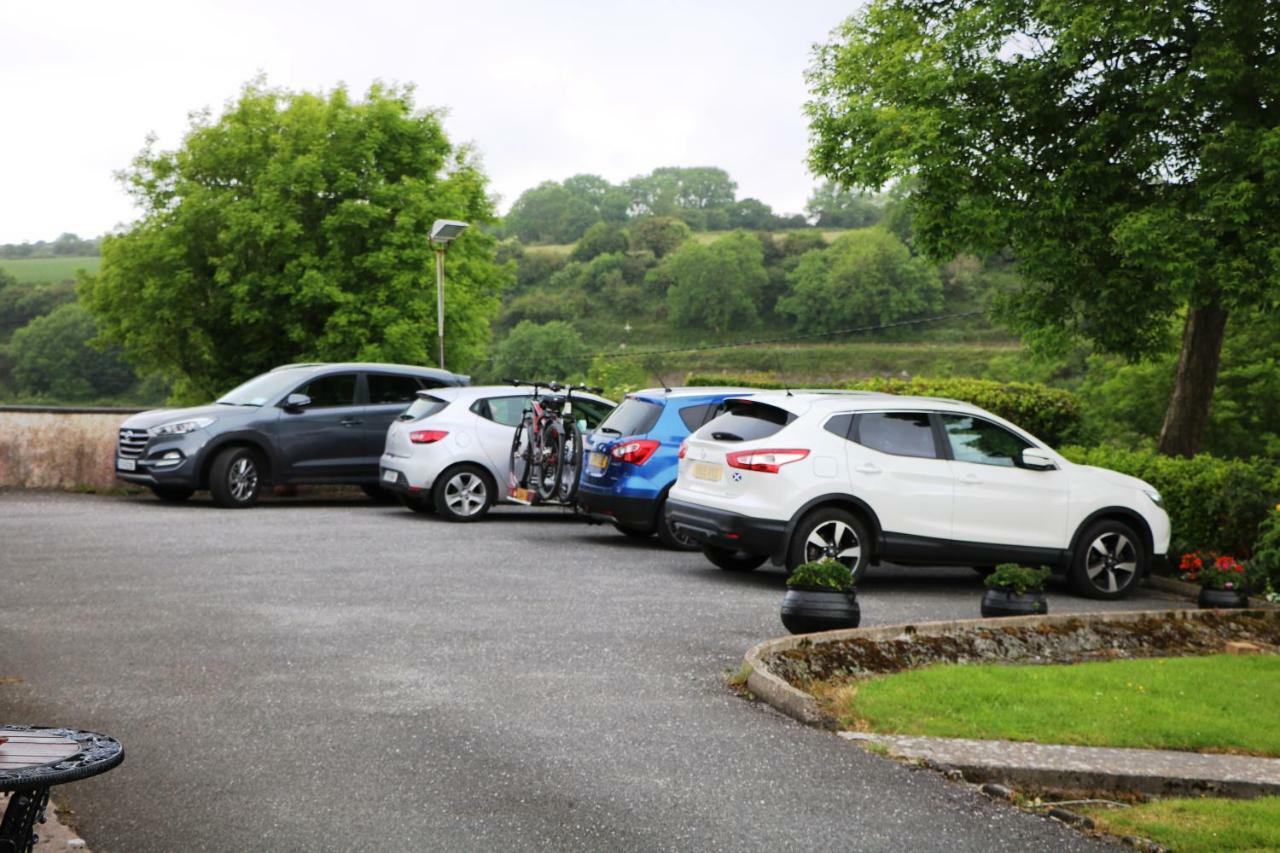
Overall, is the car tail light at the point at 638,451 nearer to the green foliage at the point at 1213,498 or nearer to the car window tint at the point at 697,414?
the car window tint at the point at 697,414

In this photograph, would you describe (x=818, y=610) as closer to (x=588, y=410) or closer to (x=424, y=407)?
(x=588, y=410)

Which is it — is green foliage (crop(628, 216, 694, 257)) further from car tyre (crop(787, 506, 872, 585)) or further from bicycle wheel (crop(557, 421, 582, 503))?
car tyre (crop(787, 506, 872, 585))

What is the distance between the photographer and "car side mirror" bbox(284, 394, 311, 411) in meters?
20.0

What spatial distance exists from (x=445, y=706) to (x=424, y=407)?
11140mm

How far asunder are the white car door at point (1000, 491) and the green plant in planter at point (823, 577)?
3767 millimetres

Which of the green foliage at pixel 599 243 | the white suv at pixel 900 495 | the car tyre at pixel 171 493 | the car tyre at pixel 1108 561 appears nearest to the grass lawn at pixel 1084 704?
the white suv at pixel 900 495

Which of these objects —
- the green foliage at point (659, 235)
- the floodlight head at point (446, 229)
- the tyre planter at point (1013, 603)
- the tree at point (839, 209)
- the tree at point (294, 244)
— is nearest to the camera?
the tyre planter at point (1013, 603)

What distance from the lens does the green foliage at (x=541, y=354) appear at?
10150 cm

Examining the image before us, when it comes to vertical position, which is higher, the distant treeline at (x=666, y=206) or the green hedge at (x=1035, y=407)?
the distant treeline at (x=666, y=206)

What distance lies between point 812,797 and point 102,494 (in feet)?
59.5

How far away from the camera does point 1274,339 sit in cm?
4628

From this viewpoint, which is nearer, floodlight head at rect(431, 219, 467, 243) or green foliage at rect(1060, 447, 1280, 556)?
green foliage at rect(1060, 447, 1280, 556)

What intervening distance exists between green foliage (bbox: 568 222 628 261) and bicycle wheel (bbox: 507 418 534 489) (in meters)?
122

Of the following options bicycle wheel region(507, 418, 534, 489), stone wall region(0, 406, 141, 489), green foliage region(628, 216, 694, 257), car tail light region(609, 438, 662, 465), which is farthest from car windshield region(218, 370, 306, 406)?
green foliage region(628, 216, 694, 257)
